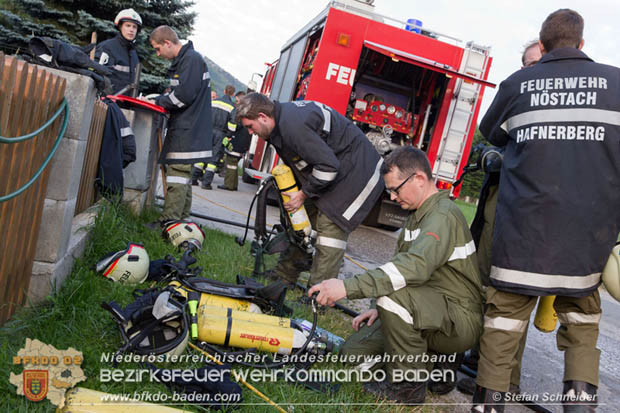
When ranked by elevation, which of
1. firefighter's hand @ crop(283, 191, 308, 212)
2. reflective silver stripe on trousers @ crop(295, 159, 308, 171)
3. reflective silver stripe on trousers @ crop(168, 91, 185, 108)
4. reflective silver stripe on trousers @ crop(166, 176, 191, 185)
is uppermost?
reflective silver stripe on trousers @ crop(168, 91, 185, 108)

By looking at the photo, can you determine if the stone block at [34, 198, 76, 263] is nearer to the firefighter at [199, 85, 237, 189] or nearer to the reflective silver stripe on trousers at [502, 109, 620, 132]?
the reflective silver stripe on trousers at [502, 109, 620, 132]

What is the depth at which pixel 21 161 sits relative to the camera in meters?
2.16

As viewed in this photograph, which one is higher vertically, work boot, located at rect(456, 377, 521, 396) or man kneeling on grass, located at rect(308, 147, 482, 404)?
man kneeling on grass, located at rect(308, 147, 482, 404)

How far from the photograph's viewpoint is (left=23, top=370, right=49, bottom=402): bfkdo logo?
69.4 inches

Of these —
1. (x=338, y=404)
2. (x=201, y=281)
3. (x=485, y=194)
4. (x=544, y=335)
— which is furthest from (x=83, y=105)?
(x=544, y=335)

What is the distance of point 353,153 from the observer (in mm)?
3785

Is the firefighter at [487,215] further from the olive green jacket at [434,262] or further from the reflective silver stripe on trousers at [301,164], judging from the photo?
the reflective silver stripe on trousers at [301,164]

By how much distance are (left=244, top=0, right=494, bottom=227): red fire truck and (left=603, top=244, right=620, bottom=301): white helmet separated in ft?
16.5

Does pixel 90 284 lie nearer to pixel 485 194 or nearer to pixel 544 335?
pixel 485 194

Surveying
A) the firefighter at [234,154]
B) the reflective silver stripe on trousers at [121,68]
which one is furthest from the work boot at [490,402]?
the firefighter at [234,154]

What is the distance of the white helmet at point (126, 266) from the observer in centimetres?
308

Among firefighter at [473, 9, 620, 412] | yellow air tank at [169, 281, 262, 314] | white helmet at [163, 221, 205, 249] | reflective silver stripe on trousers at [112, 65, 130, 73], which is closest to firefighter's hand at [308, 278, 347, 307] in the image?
yellow air tank at [169, 281, 262, 314]

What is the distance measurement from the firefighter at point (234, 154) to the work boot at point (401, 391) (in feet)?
23.9

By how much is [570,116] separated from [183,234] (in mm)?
3120
